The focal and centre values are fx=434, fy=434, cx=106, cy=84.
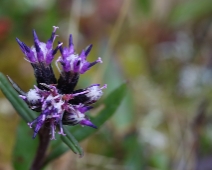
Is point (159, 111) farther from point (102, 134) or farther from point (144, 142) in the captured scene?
point (102, 134)

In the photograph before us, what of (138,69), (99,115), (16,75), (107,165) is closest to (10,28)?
(16,75)

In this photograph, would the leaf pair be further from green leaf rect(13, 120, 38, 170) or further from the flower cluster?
the flower cluster

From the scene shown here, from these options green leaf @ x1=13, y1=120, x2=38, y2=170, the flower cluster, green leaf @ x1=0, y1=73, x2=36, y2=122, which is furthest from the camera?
green leaf @ x1=13, y1=120, x2=38, y2=170

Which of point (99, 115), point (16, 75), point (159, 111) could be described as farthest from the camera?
point (159, 111)

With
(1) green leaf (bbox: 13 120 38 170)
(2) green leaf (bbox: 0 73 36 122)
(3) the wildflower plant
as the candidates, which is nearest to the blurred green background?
(1) green leaf (bbox: 13 120 38 170)

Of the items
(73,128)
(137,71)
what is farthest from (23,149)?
(137,71)

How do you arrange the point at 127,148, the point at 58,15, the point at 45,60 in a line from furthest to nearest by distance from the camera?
the point at 58,15, the point at 127,148, the point at 45,60

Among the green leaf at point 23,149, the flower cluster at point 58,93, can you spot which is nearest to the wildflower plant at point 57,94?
the flower cluster at point 58,93
